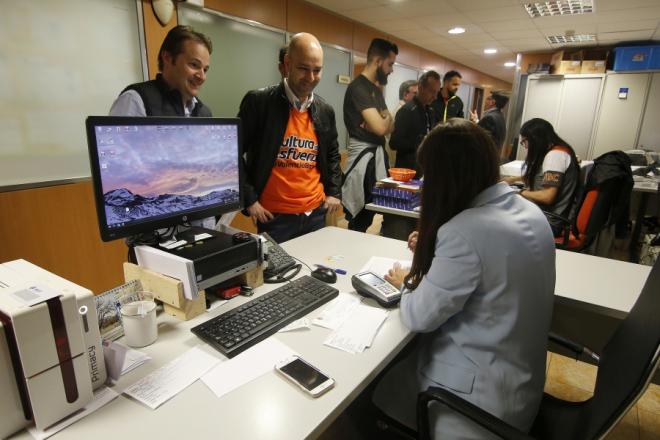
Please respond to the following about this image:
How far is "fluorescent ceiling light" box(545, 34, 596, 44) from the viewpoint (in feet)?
18.7

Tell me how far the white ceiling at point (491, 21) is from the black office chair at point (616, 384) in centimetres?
414

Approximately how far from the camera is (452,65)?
8.08 m

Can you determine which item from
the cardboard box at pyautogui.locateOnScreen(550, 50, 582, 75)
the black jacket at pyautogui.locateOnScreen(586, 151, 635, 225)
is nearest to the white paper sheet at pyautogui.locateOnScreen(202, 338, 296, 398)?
the black jacket at pyautogui.locateOnScreen(586, 151, 635, 225)

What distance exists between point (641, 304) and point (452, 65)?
8128 mm

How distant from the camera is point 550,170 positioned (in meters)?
2.69

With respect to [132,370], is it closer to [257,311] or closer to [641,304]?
[257,311]

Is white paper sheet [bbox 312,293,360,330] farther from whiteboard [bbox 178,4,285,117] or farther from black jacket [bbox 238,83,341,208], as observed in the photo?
whiteboard [bbox 178,4,285,117]

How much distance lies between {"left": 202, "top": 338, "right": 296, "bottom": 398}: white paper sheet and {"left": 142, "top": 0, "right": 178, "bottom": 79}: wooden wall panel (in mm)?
2676

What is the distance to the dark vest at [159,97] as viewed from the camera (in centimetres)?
161

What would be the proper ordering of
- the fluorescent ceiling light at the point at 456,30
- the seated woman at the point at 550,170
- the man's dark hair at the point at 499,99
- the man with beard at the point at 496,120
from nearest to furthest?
1. the seated woman at the point at 550,170
2. the man with beard at the point at 496,120
3. the man's dark hair at the point at 499,99
4. the fluorescent ceiling light at the point at 456,30

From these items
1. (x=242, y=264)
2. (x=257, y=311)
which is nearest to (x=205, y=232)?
(x=242, y=264)

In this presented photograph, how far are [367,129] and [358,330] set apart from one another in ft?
6.42

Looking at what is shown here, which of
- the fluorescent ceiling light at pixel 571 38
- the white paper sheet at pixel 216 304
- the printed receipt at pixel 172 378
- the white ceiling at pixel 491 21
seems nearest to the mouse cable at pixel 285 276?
the white paper sheet at pixel 216 304

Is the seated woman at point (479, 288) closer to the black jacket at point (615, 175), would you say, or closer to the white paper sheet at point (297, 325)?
the white paper sheet at point (297, 325)
